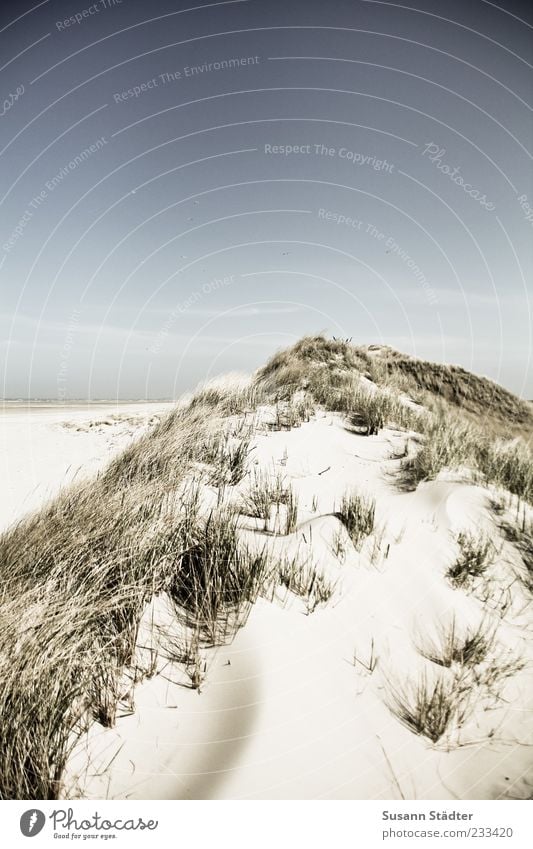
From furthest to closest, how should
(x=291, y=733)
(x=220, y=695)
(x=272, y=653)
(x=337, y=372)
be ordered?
(x=337, y=372) < (x=272, y=653) < (x=220, y=695) < (x=291, y=733)

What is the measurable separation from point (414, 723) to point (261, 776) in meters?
0.67

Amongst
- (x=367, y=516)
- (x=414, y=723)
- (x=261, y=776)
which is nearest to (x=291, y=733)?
(x=261, y=776)

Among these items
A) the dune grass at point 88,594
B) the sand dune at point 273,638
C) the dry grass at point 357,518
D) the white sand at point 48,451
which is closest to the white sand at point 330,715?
the sand dune at point 273,638

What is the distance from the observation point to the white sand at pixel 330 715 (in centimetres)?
151

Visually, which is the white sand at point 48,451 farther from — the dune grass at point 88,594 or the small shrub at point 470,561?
the small shrub at point 470,561

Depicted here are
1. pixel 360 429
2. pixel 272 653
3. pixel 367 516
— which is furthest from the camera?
pixel 360 429

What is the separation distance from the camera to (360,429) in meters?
5.61

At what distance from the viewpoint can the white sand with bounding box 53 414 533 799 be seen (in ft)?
4.97

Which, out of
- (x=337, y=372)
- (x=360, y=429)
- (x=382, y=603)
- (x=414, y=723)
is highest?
(x=337, y=372)

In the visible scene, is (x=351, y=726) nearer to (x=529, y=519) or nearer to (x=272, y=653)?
(x=272, y=653)

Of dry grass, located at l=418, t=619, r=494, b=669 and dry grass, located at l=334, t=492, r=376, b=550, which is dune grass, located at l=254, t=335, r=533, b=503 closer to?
dry grass, located at l=334, t=492, r=376, b=550

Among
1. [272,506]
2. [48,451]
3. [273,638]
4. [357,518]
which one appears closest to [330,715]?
[273,638]

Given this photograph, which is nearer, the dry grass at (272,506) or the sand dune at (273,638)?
the sand dune at (273,638)

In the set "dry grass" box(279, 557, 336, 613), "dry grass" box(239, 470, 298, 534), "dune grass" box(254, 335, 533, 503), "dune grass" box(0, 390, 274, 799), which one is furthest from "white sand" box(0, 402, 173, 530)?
"dune grass" box(254, 335, 533, 503)
